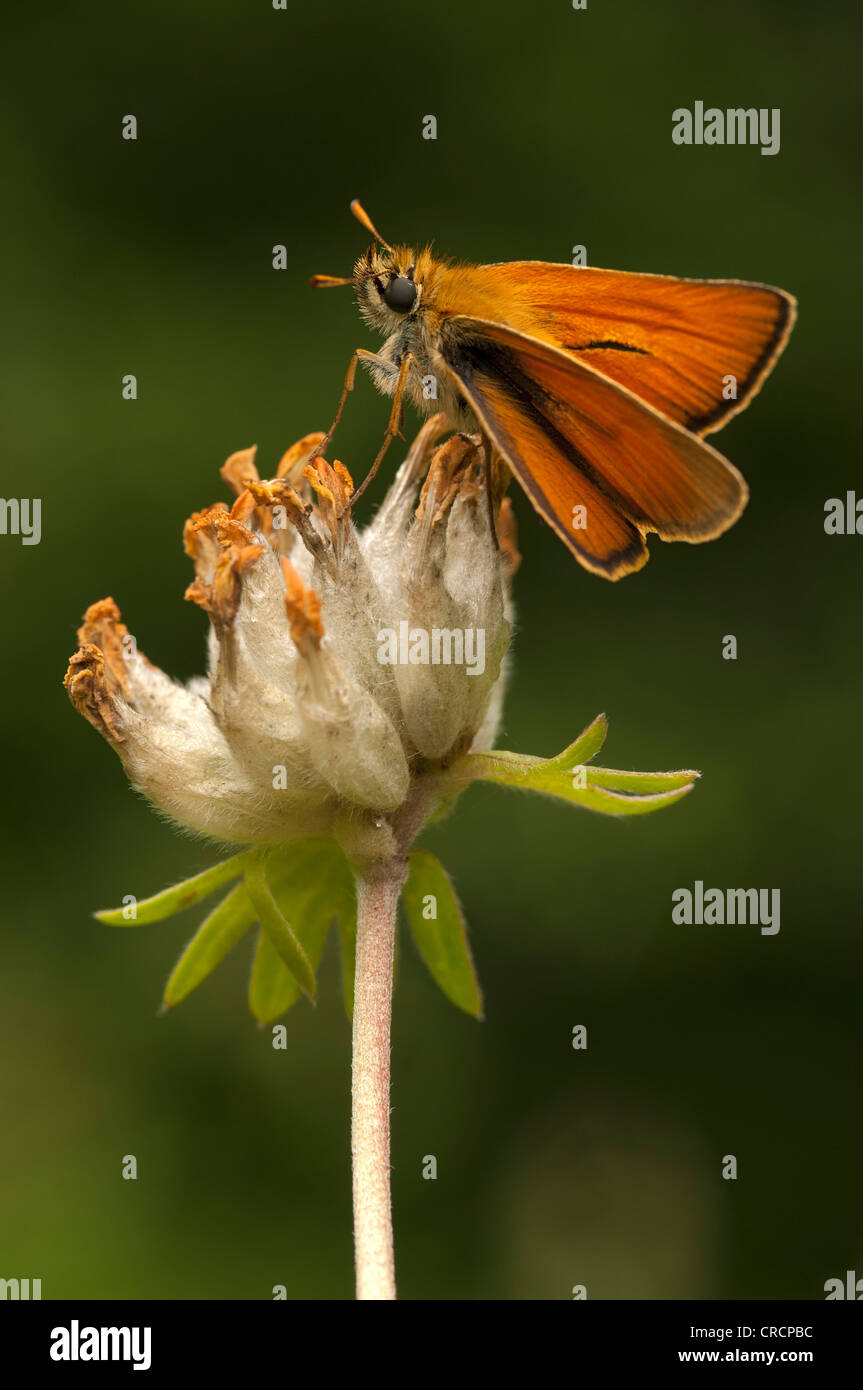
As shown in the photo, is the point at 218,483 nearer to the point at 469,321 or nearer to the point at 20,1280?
the point at 20,1280

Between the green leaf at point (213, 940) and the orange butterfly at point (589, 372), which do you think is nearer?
the orange butterfly at point (589, 372)

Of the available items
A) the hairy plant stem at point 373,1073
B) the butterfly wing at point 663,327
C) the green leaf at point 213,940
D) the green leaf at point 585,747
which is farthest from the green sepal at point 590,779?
the butterfly wing at point 663,327

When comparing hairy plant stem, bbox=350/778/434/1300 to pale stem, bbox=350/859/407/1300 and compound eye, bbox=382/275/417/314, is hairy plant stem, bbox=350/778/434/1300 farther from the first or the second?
compound eye, bbox=382/275/417/314

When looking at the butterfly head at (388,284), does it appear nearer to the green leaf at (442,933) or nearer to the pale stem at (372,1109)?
the green leaf at (442,933)

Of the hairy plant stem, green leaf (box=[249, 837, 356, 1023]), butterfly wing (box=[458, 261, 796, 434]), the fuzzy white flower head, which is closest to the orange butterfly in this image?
butterfly wing (box=[458, 261, 796, 434])

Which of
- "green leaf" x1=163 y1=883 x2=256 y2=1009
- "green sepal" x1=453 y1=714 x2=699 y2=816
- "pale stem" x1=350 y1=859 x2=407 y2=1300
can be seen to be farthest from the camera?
"green leaf" x1=163 y1=883 x2=256 y2=1009

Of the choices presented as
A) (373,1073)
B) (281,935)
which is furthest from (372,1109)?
(281,935)
